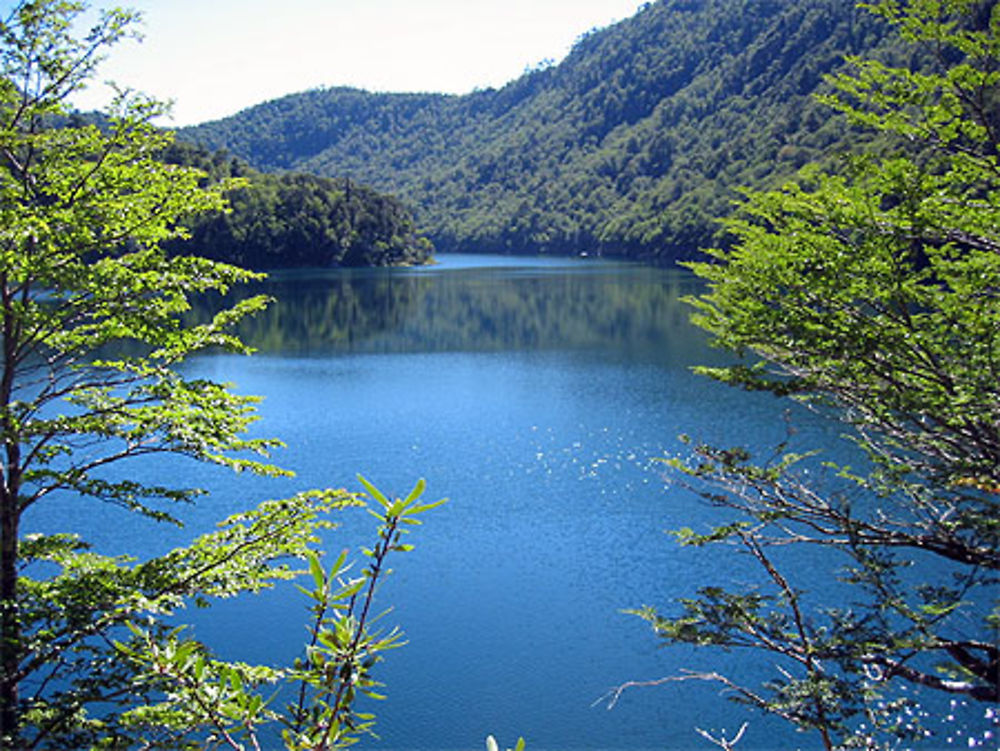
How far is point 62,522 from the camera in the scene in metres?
18.4

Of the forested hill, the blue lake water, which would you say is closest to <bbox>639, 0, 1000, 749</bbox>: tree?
the blue lake water

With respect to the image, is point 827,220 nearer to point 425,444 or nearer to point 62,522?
point 62,522

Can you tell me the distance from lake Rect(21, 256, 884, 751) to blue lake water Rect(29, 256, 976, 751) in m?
0.05

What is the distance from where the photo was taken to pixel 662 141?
483ft

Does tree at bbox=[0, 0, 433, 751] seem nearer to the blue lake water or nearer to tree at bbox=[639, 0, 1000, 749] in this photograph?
tree at bbox=[639, 0, 1000, 749]

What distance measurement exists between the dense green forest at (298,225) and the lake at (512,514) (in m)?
48.2

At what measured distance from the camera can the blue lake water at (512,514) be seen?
12.0 m

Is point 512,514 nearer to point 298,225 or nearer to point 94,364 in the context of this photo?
point 94,364

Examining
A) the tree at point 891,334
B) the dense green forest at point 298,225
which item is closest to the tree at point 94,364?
the tree at point 891,334

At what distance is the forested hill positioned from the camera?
110 m

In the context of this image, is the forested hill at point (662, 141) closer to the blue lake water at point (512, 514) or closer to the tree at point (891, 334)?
the blue lake water at point (512, 514)

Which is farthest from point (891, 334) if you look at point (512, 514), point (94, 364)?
point (512, 514)

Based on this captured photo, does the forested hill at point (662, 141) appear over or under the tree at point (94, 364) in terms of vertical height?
over

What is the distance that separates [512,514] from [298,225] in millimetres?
80684
